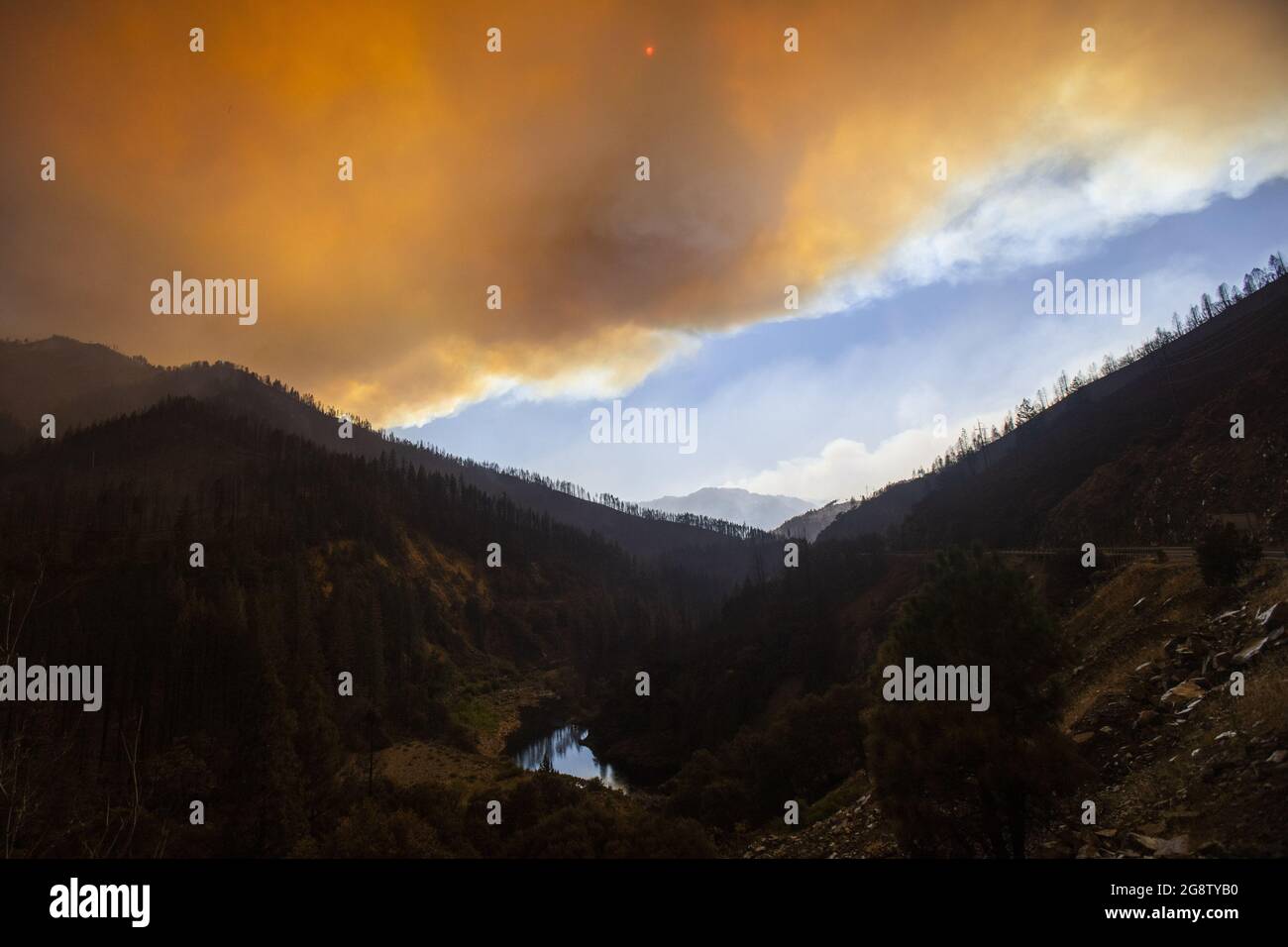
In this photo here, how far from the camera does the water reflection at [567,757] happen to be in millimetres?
70562

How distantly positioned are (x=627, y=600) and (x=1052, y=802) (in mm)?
173471

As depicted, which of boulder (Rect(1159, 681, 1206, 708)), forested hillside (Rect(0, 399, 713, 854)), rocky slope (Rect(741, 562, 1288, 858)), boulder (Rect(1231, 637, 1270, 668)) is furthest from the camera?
forested hillside (Rect(0, 399, 713, 854))

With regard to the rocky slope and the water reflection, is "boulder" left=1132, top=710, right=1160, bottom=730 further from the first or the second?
the water reflection

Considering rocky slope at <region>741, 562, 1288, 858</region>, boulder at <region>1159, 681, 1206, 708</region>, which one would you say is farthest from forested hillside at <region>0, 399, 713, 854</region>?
boulder at <region>1159, 681, 1206, 708</region>

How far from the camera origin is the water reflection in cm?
7056

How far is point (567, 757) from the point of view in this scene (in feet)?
264

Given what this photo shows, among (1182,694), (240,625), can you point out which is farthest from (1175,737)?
(240,625)

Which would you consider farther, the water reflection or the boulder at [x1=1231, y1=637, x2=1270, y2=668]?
the water reflection

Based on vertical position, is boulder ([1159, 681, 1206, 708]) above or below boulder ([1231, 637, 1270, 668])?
below

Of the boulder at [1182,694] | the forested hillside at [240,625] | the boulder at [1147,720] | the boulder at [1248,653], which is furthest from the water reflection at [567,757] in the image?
the boulder at [1248,653]

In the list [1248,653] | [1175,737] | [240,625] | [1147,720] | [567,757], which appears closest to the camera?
[1175,737]

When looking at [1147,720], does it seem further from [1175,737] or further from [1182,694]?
[1175,737]

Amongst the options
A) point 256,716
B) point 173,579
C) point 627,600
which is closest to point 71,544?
point 173,579
